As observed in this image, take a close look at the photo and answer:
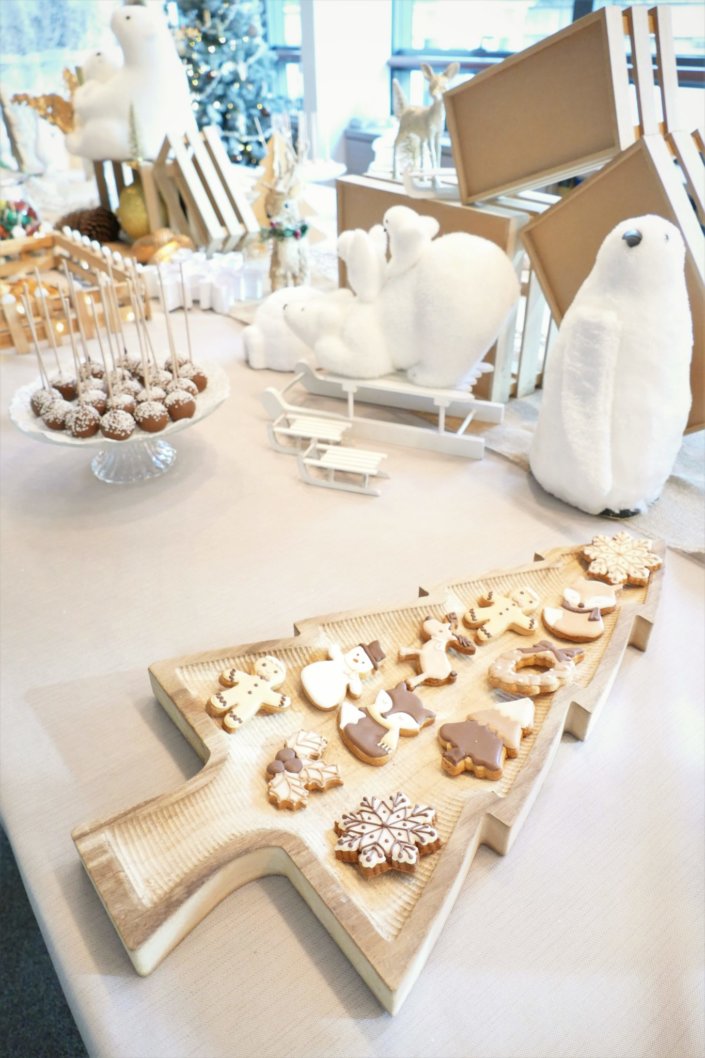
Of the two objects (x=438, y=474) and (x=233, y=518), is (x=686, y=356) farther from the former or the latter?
(x=233, y=518)

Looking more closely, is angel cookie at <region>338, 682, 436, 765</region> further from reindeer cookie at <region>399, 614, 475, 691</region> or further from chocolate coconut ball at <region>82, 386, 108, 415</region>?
chocolate coconut ball at <region>82, 386, 108, 415</region>

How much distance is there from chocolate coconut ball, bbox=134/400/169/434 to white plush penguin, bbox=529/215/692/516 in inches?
26.3

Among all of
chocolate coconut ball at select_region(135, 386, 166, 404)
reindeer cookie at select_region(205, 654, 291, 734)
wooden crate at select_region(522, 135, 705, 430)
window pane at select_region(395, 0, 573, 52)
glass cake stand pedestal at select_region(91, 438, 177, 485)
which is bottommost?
glass cake stand pedestal at select_region(91, 438, 177, 485)

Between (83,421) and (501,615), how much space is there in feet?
2.45

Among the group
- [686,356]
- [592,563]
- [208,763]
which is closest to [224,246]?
[686,356]

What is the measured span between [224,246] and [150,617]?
1.80 m

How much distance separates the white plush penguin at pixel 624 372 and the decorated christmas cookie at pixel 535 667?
431 millimetres

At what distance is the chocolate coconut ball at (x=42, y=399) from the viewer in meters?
1.28

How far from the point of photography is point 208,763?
2.65 ft

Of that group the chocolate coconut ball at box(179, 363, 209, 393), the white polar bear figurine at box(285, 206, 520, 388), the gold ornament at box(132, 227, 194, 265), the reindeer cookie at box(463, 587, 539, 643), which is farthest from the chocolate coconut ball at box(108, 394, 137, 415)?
the gold ornament at box(132, 227, 194, 265)

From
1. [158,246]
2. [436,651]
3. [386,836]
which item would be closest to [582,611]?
[436,651]

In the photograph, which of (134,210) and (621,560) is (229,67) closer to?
(134,210)

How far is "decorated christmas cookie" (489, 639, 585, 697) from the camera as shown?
35.1 inches

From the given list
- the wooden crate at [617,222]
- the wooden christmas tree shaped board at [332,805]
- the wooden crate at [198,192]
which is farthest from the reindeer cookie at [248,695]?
the wooden crate at [198,192]
